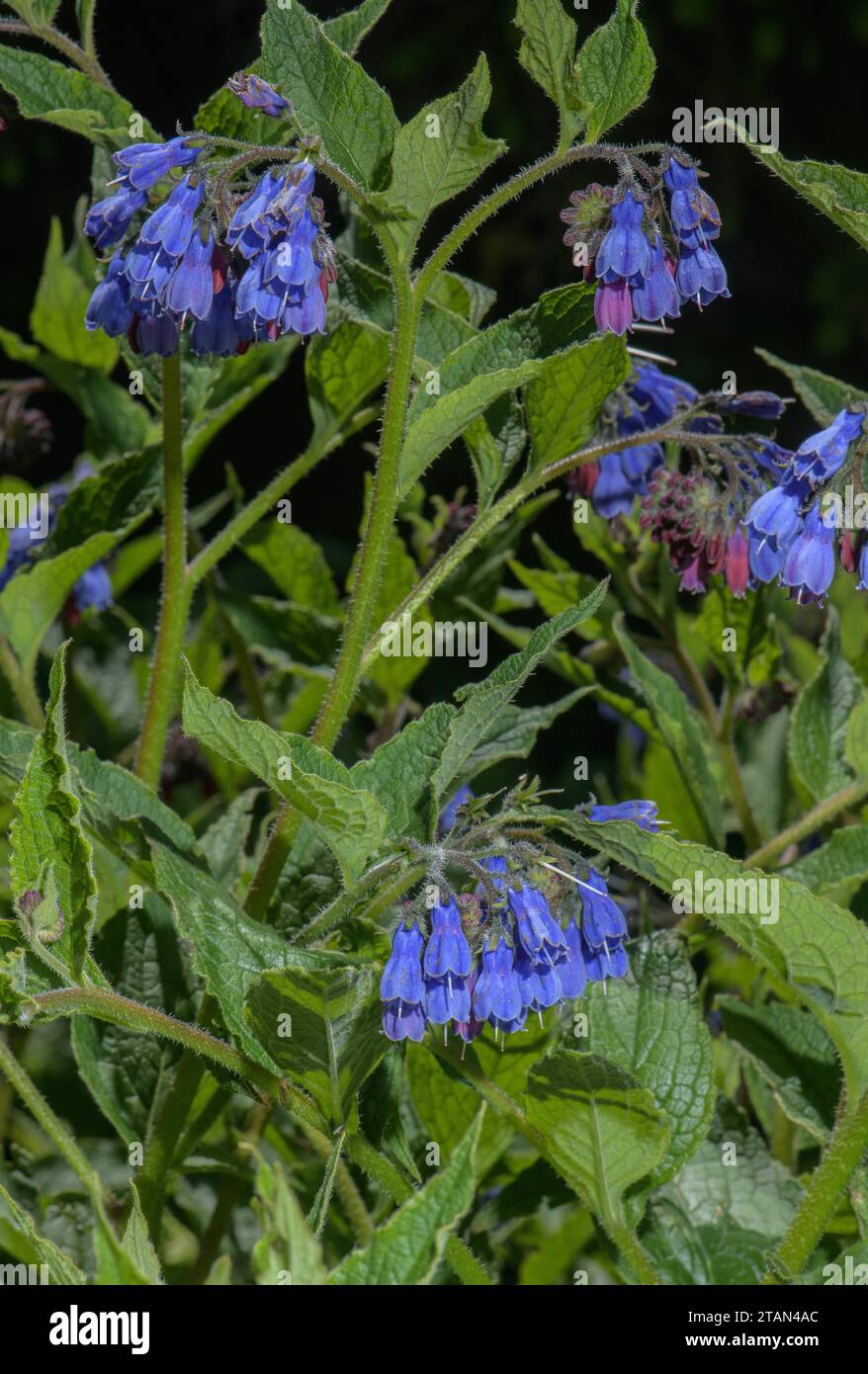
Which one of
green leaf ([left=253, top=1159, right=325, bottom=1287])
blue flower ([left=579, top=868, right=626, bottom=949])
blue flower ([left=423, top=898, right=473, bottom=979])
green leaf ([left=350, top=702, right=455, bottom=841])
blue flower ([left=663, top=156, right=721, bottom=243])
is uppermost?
blue flower ([left=663, top=156, right=721, bottom=243])

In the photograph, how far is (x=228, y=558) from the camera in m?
3.73

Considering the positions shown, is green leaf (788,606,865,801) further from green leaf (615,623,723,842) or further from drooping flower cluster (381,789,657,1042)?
drooping flower cluster (381,789,657,1042)

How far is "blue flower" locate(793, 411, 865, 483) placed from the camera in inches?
52.3

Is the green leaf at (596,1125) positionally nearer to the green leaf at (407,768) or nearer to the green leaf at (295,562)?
the green leaf at (407,768)

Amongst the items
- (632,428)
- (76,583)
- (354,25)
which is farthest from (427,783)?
(76,583)

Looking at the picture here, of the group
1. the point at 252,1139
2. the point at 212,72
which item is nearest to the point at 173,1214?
the point at 252,1139

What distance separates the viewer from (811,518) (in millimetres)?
1366

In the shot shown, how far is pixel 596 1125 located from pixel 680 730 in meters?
0.46

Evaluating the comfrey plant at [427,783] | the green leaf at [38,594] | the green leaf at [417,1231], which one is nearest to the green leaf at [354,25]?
the comfrey plant at [427,783]

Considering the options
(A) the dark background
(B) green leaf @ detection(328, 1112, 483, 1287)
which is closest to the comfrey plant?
(B) green leaf @ detection(328, 1112, 483, 1287)

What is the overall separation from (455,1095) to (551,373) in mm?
654

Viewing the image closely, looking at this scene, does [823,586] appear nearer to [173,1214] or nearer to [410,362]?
[410,362]

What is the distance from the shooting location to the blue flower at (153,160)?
1329 mm
